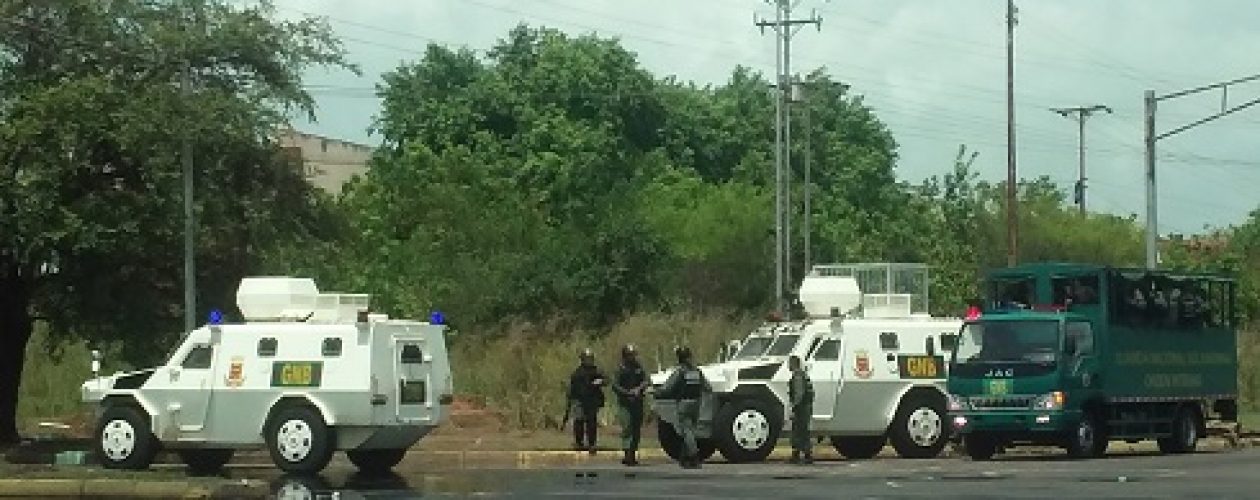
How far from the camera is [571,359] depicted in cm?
3819

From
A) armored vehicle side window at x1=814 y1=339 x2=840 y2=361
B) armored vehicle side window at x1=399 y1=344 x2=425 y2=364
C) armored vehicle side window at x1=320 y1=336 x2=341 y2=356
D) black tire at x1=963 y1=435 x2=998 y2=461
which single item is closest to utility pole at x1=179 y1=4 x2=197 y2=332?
armored vehicle side window at x1=320 y1=336 x2=341 y2=356

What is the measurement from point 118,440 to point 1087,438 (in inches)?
562

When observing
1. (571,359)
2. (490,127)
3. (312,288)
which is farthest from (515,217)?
(312,288)

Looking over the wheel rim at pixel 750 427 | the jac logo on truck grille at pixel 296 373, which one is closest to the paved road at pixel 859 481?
the wheel rim at pixel 750 427

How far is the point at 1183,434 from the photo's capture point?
1291 inches

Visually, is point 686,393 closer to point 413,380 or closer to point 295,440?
point 413,380

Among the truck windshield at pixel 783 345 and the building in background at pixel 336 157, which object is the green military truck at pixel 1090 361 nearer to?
the truck windshield at pixel 783 345

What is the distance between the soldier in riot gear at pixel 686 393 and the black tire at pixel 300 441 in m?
5.31

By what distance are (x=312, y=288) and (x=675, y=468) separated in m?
5.80

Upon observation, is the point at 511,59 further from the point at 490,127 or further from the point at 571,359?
the point at 571,359

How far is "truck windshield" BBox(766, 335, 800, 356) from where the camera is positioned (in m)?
31.4

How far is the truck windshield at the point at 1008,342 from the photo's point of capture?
30.5 metres

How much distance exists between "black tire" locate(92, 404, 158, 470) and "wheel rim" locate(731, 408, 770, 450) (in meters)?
8.58

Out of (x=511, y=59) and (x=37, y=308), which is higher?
(x=511, y=59)
